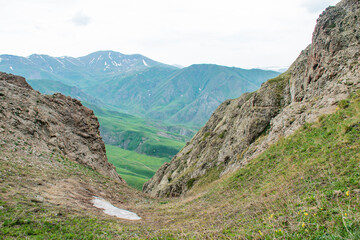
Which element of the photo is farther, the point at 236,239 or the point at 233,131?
the point at 233,131

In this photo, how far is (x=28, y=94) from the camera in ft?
141

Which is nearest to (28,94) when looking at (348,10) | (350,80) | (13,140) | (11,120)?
(11,120)

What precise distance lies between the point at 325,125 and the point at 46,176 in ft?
101

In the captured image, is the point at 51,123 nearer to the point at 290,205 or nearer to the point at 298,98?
the point at 290,205

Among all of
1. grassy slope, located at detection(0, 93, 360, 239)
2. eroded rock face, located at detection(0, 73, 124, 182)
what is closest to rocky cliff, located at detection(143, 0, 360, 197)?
grassy slope, located at detection(0, 93, 360, 239)

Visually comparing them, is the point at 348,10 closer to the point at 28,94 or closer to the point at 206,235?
the point at 206,235

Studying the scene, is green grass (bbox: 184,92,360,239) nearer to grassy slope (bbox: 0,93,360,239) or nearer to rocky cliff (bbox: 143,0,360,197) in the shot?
grassy slope (bbox: 0,93,360,239)

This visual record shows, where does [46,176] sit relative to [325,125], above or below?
below

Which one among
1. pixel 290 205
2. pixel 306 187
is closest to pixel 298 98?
pixel 306 187

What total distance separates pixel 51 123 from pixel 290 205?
4227 centimetres

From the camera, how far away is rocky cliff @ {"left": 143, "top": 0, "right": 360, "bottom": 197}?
89.1 feet

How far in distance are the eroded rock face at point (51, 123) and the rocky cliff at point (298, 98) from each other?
22.4m

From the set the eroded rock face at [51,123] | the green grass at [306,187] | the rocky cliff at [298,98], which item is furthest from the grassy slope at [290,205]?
the eroded rock face at [51,123]

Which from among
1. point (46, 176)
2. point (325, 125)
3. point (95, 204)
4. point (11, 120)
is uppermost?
point (325, 125)
